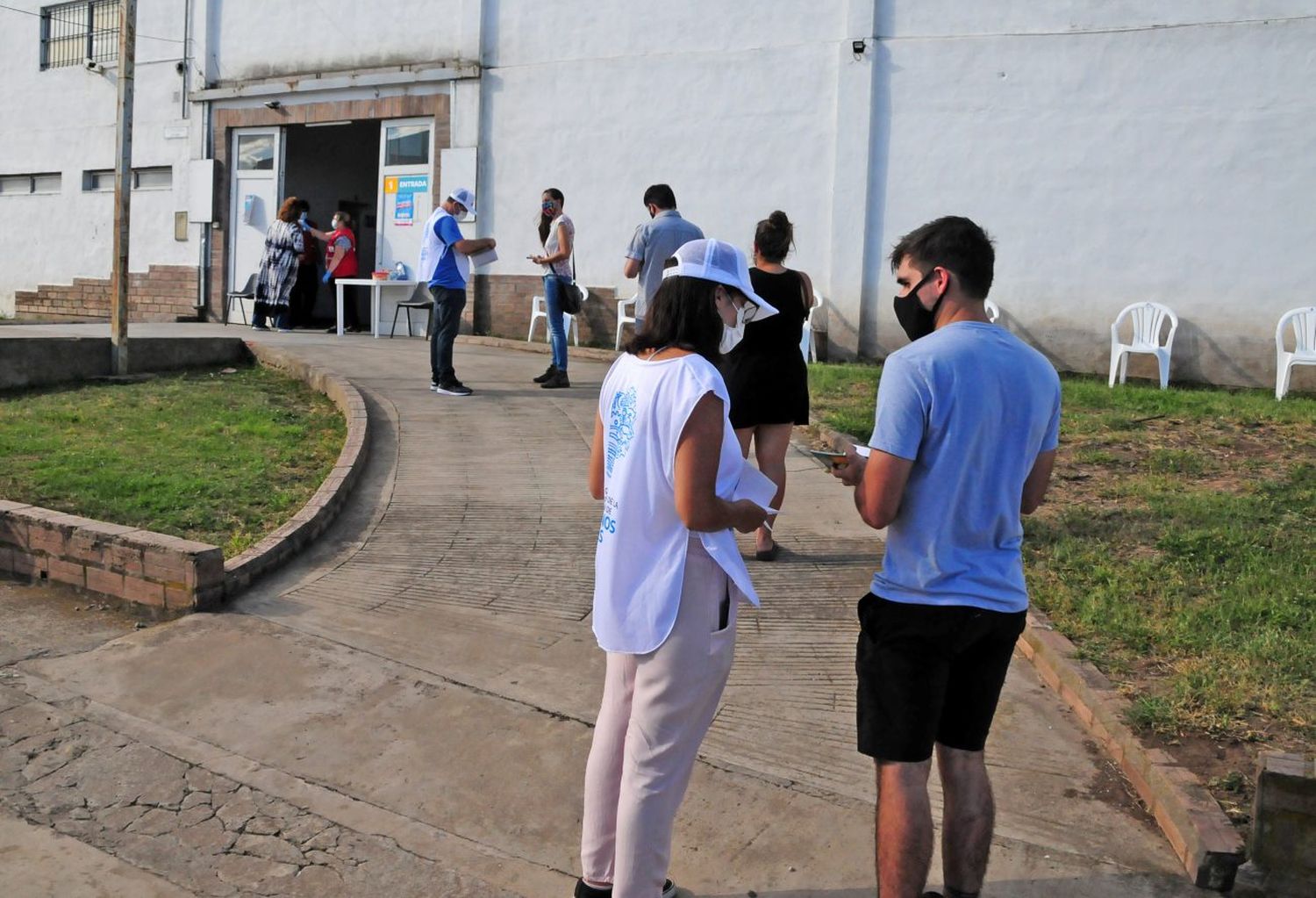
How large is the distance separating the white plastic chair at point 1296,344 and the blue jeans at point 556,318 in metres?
6.61

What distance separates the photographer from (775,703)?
15.2ft

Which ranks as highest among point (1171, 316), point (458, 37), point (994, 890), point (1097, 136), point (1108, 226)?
point (458, 37)

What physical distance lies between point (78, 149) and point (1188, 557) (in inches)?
717

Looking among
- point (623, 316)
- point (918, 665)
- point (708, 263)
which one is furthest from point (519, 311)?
point (918, 665)

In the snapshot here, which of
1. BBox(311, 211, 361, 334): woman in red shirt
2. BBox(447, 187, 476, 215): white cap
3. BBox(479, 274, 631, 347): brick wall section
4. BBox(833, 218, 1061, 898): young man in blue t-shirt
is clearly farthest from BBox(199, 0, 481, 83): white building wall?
BBox(833, 218, 1061, 898): young man in blue t-shirt

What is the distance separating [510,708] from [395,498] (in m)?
2.94

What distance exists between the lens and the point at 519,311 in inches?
598

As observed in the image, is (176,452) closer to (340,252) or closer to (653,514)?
(653,514)

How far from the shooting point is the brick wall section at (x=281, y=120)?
611 inches

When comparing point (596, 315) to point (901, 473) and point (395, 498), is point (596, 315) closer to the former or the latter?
point (395, 498)

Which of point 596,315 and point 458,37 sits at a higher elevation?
point 458,37

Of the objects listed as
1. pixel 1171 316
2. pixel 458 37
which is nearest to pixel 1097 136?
pixel 1171 316

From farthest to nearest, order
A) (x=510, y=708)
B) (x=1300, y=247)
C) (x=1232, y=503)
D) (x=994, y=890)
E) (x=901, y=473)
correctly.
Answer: (x=1300, y=247), (x=1232, y=503), (x=510, y=708), (x=994, y=890), (x=901, y=473)

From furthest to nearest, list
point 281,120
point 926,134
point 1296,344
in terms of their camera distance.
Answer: point 281,120, point 926,134, point 1296,344
